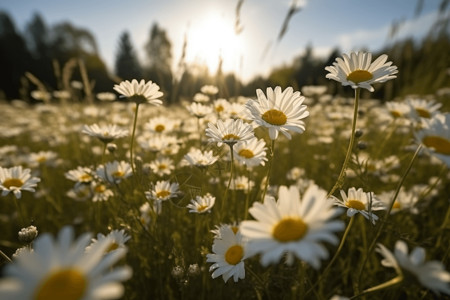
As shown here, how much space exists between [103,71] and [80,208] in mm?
21845

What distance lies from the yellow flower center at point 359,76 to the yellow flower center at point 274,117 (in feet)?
1.07

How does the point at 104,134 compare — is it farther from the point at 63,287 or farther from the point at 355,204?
the point at 355,204

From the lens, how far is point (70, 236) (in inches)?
24.0

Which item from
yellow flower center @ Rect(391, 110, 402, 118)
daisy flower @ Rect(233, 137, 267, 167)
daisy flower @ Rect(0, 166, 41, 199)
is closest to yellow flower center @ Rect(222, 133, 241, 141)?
daisy flower @ Rect(233, 137, 267, 167)

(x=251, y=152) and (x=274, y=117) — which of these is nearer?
(x=274, y=117)

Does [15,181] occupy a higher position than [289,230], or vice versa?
[289,230]

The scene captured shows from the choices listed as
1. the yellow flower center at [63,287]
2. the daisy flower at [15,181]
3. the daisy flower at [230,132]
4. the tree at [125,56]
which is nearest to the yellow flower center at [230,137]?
the daisy flower at [230,132]

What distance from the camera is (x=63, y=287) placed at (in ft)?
1.83

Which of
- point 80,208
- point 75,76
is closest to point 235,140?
point 80,208

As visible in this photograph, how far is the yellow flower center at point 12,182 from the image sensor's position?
61.6 inches

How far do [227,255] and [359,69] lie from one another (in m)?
0.99

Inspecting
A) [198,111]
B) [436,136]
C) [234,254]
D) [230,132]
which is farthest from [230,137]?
[198,111]

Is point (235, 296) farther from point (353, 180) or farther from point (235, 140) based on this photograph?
point (353, 180)

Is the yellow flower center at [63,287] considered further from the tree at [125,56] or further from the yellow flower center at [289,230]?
the tree at [125,56]
